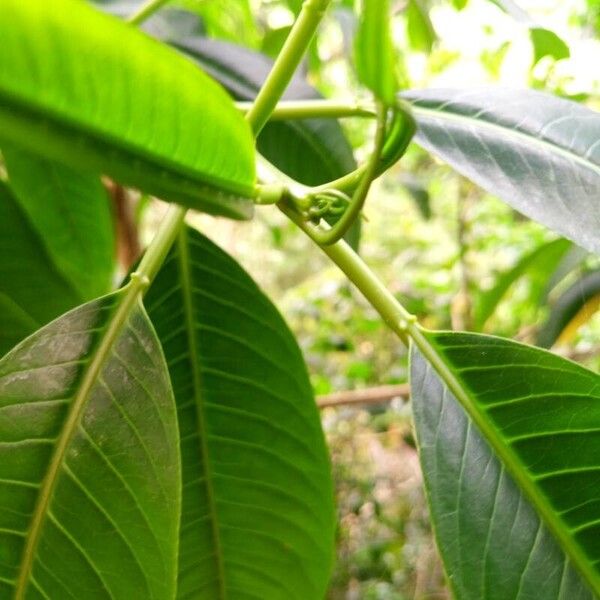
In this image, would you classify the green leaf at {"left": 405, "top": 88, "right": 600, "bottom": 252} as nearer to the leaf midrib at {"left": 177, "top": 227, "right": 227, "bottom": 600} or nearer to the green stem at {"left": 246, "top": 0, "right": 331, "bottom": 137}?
the green stem at {"left": 246, "top": 0, "right": 331, "bottom": 137}

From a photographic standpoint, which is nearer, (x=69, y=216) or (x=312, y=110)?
(x=312, y=110)

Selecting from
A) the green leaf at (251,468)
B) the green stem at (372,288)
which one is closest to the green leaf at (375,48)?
the green stem at (372,288)

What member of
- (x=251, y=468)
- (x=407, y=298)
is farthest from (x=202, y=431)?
(x=407, y=298)

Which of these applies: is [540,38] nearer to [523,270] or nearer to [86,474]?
[523,270]

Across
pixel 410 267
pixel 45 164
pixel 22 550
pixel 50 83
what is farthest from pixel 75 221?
pixel 410 267

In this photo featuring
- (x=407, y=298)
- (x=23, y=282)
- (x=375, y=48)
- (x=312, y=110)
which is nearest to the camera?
(x=375, y=48)

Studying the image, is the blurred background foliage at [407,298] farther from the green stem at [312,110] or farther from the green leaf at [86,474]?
the green leaf at [86,474]

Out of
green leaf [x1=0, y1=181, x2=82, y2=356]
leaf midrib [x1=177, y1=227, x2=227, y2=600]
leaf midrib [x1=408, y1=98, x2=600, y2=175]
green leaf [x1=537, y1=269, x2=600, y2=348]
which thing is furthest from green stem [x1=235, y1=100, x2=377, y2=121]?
green leaf [x1=537, y1=269, x2=600, y2=348]
